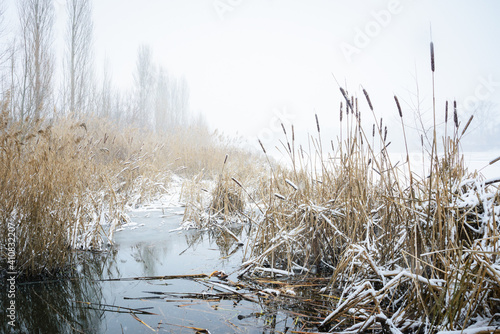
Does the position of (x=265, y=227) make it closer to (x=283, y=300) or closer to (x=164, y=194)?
(x=283, y=300)

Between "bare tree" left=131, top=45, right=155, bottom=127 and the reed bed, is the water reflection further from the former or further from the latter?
"bare tree" left=131, top=45, right=155, bottom=127

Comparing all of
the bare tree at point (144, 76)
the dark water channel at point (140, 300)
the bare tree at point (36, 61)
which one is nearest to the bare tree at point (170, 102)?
Answer: the bare tree at point (144, 76)

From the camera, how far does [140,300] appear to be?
159cm

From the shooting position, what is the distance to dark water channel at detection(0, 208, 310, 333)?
4.41ft

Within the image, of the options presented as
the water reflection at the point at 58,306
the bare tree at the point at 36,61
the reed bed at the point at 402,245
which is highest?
the bare tree at the point at 36,61

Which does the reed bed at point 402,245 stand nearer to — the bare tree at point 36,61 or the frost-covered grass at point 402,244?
the frost-covered grass at point 402,244

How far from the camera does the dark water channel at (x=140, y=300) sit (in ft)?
4.41

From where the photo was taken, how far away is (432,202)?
1352 mm

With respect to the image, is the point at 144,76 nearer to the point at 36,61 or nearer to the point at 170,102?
the point at 170,102

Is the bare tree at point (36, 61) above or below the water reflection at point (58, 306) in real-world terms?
above

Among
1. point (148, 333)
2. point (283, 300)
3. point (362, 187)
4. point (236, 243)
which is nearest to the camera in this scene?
point (148, 333)

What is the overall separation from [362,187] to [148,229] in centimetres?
258

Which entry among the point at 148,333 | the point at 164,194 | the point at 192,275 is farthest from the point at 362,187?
the point at 164,194

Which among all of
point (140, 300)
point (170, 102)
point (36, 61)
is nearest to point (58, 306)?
point (140, 300)
